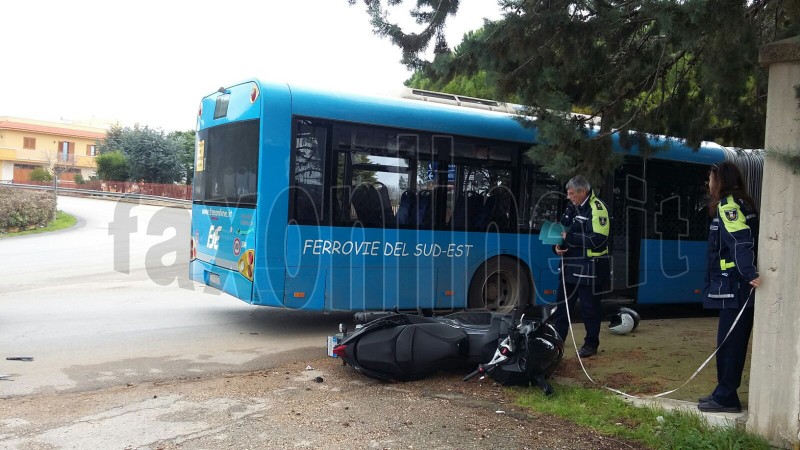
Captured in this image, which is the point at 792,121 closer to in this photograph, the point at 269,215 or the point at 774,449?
the point at 774,449

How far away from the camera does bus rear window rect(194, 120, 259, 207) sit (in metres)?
Result: 8.11

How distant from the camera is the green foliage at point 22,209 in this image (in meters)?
23.6

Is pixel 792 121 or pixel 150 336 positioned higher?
pixel 792 121

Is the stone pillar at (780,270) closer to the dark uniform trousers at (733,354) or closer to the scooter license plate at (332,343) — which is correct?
the dark uniform trousers at (733,354)

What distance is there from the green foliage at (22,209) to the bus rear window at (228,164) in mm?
17491

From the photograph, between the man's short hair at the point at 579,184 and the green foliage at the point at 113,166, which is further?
the green foliage at the point at 113,166

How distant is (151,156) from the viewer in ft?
173

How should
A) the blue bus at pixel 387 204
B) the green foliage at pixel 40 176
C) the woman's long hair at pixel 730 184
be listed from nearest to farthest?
the woman's long hair at pixel 730 184 → the blue bus at pixel 387 204 → the green foliage at pixel 40 176

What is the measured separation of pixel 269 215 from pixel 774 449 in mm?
5526

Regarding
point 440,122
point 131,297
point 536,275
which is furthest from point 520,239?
point 131,297

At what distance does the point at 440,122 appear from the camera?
353 inches

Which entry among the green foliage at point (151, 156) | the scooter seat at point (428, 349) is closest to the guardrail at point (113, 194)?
the green foliage at point (151, 156)

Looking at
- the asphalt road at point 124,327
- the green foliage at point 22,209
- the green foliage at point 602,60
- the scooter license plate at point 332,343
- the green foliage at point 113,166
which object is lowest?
the asphalt road at point 124,327

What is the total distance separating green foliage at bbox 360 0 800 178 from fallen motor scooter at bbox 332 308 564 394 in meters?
1.65
